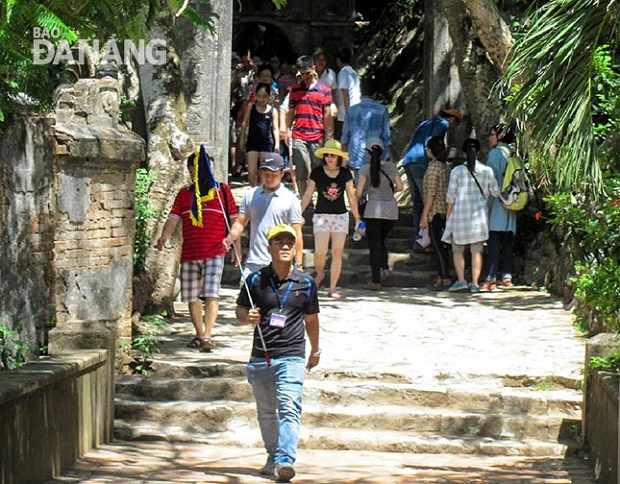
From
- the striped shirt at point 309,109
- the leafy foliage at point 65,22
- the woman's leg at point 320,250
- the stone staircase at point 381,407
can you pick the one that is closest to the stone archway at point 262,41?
the striped shirt at point 309,109

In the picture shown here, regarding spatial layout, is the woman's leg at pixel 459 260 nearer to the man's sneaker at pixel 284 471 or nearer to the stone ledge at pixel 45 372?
the stone ledge at pixel 45 372

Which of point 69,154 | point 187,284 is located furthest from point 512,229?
point 69,154

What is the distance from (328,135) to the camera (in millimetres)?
17922

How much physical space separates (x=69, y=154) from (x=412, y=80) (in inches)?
640

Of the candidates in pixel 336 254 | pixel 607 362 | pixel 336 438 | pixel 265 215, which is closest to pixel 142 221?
pixel 265 215

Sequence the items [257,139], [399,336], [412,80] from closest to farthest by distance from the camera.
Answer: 1. [399,336]
2. [257,139]
3. [412,80]

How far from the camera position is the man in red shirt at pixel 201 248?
38.8 ft

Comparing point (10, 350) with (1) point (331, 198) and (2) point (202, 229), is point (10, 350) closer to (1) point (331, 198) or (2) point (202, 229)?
(2) point (202, 229)

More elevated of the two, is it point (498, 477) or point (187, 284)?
point (187, 284)

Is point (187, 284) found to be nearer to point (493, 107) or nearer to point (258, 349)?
point (258, 349)

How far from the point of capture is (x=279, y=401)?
8.81m

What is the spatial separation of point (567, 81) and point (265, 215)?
3.21 meters

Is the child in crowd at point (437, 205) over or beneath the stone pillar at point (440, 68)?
beneath

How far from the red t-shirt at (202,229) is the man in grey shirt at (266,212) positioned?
10 centimetres
